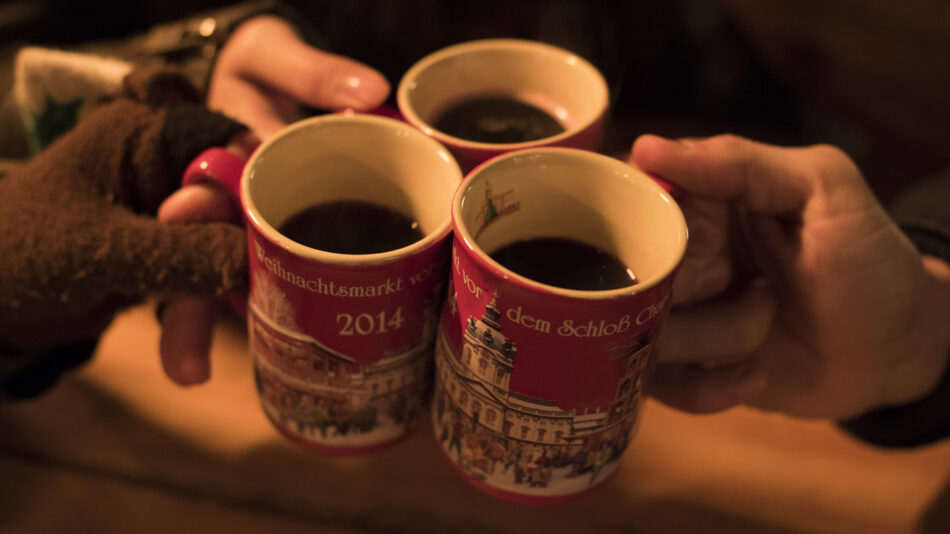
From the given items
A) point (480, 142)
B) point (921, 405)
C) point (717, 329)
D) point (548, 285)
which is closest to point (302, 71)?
point (480, 142)

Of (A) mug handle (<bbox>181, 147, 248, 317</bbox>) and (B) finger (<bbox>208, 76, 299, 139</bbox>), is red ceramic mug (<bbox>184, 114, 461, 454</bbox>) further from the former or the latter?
(B) finger (<bbox>208, 76, 299, 139</bbox>)

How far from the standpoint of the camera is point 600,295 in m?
0.54

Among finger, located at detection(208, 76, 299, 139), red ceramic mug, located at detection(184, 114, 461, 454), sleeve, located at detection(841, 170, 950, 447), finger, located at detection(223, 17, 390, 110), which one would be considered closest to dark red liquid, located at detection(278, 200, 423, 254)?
red ceramic mug, located at detection(184, 114, 461, 454)

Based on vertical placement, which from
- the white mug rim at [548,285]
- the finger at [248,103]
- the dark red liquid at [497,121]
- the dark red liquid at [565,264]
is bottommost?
the finger at [248,103]

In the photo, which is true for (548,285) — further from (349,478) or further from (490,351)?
(349,478)

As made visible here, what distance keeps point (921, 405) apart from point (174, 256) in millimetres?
859

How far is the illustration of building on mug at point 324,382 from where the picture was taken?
0.65m

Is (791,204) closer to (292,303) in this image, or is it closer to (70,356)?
(292,303)

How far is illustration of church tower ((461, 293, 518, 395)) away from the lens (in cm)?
58

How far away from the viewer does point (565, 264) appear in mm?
710

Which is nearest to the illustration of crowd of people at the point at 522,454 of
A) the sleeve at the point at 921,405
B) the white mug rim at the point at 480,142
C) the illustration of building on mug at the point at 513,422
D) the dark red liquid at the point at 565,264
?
the illustration of building on mug at the point at 513,422

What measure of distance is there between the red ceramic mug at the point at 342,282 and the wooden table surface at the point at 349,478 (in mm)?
121

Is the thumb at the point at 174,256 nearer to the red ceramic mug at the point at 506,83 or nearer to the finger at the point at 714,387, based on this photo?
the red ceramic mug at the point at 506,83

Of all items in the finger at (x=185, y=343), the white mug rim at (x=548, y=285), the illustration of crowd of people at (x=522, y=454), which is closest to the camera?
the white mug rim at (x=548, y=285)
